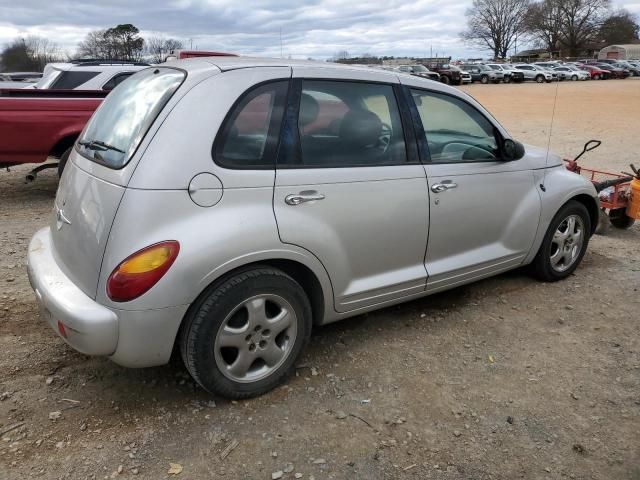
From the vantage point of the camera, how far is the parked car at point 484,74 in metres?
46.7

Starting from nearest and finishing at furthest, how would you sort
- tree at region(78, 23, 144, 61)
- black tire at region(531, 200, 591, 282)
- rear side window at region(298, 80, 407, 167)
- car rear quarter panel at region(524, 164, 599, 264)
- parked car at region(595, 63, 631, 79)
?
rear side window at region(298, 80, 407, 167)
car rear quarter panel at region(524, 164, 599, 264)
black tire at region(531, 200, 591, 282)
tree at region(78, 23, 144, 61)
parked car at region(595, 63, 631, 79)

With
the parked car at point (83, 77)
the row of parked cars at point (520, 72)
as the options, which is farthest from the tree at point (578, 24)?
the parked car at point (83, 77)

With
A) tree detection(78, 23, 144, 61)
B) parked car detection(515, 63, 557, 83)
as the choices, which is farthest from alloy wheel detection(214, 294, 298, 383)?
parked car detection(515, 63, 557, 83)

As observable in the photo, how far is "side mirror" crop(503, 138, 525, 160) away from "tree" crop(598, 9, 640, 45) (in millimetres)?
109898

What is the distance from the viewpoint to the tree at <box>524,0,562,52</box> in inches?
3745

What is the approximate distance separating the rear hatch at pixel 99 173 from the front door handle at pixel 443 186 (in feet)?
5.49

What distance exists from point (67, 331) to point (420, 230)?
211 cm

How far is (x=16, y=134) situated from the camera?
6988 millimetres

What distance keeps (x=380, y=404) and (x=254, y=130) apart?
1.62m

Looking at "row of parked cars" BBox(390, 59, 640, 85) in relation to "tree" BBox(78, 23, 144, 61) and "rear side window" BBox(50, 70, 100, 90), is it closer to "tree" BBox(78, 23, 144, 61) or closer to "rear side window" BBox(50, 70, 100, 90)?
"tree" BBox(78, 23, 144, 61)

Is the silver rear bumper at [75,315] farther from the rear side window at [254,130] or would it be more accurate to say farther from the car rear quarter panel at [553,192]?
the car rear quarter panel at [553,192]

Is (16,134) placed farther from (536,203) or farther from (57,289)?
(536,203)

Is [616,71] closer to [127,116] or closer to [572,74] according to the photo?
[572,74]

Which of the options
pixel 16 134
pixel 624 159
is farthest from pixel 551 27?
pixel 16 134
